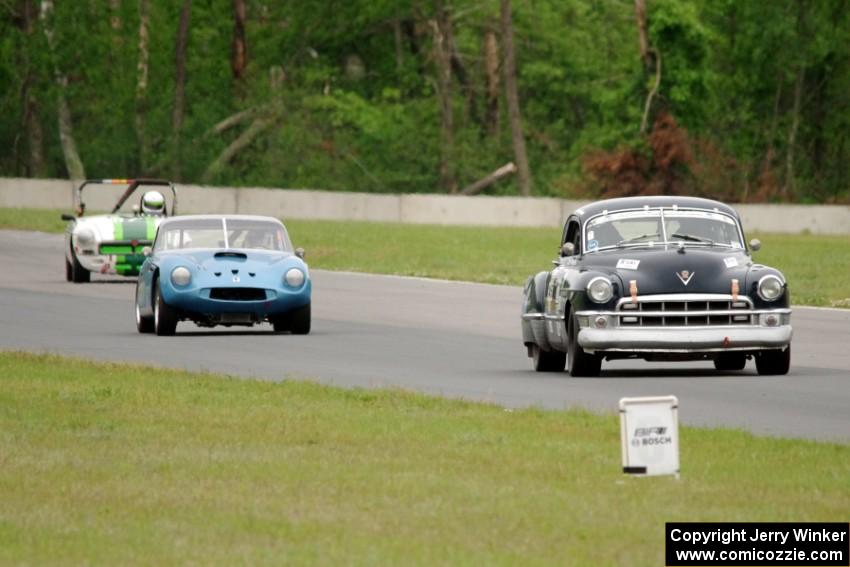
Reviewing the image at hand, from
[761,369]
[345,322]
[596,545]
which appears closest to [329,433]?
[596,545]

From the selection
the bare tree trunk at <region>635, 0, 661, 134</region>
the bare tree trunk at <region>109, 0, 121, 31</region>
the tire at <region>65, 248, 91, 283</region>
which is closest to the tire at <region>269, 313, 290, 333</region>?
the tire at <region>65, 248, 91, 283</region>

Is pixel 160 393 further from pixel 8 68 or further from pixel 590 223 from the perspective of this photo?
pixel 8 68

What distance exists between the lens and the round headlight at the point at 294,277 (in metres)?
21.9

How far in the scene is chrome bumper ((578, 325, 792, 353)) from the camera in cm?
1634

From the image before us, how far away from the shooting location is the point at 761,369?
17.3 m

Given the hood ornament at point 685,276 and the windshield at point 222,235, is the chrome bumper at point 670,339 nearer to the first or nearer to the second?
the hood ornament at point 685,276

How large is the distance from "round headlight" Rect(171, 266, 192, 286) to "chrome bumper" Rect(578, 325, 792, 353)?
6.18m

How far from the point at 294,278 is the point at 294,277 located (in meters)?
0.01

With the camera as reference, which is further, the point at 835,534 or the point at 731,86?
the point at 731,86

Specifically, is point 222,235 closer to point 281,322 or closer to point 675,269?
point 281,322

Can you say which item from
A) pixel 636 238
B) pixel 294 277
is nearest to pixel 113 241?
pixel 294 277

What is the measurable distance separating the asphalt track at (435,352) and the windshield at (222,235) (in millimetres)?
977

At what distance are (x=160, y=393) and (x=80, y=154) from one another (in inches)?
2929
